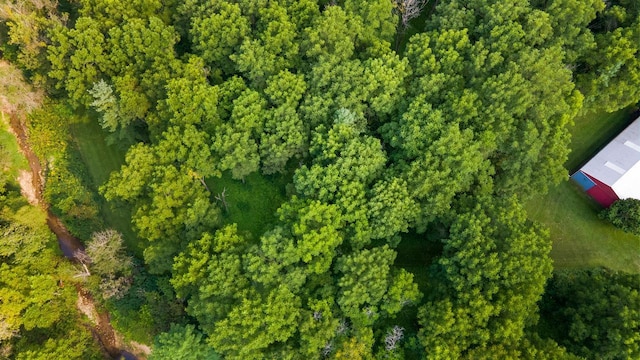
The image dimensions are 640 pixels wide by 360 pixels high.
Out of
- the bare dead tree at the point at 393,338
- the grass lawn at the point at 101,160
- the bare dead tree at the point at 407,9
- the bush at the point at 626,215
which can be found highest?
the bare dead tree at the point at 407,9

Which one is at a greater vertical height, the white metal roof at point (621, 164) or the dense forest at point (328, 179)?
the white metal roof at point (621, 164)

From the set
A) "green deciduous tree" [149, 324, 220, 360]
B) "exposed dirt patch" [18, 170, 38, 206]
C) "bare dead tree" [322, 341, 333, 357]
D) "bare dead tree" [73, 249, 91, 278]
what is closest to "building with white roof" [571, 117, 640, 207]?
"bare dead tree" [322, 341, 333, 357]

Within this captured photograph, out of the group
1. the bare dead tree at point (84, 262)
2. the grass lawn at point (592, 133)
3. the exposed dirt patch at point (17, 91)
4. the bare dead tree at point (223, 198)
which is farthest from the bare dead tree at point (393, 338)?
the exposed dirt patch at point (17, 91)

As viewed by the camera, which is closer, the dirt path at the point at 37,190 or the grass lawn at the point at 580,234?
the grass lawn at the point at 580,234

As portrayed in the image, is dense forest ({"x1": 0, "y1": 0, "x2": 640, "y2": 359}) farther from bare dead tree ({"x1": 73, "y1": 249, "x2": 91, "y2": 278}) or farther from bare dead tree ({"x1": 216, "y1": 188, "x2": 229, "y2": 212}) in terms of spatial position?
bare dead tree ({"x1": 73, "y1": 249, "x2": 91, "y2": 278})

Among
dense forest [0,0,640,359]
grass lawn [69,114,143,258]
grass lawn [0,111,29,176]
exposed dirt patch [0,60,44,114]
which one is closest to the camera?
dense forest [0,0,640,359]

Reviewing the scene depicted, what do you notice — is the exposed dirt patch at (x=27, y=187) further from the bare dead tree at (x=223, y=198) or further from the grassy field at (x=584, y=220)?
the grassy field at (x=584, y=220)

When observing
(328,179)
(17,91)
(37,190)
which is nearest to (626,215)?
(328,179)
